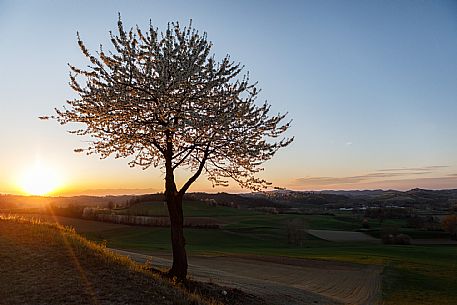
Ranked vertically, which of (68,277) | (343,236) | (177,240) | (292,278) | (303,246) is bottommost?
(303,246)

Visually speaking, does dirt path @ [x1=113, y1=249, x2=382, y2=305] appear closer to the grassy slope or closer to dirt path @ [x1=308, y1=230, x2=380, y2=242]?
the grassy slope

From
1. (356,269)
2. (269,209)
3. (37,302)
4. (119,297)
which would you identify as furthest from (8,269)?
(269,209)

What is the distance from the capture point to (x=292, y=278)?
3111cm

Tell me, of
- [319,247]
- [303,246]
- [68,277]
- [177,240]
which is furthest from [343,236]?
[68,277]

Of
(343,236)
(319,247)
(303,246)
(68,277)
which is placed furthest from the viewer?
(343,236)

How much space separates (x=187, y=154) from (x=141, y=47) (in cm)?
450

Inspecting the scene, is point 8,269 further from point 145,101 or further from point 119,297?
point 145,101

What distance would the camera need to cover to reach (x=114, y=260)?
1294 centimetres

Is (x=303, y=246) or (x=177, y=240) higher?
(x=177, y=240)

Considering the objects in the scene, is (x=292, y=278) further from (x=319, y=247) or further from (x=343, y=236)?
(x=343, y=236)

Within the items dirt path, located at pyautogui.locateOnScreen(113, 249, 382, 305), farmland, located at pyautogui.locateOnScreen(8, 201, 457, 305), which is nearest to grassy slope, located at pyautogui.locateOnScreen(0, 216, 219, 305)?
farmland, located at pyautogui.locateOnScreen(8, 201, 457, 305)

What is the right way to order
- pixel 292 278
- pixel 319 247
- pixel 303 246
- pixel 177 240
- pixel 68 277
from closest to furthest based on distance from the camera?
pixel 68 277 → pixel 177 240 → pixel 292 278 → pixel 319 247 → pixel 303 246

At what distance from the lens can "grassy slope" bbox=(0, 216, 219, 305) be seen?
993 cm

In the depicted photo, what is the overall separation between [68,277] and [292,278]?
23359 mm
